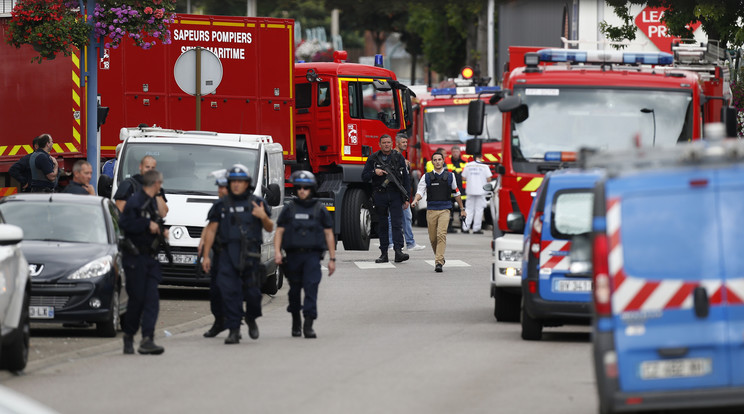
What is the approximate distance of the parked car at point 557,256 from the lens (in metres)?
15.2

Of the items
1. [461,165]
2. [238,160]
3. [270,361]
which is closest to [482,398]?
[270,361]

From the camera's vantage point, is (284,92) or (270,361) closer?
(270,361)

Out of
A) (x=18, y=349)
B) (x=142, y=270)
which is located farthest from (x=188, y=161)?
(x=18, y=349)

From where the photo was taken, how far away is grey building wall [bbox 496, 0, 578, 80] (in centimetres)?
6038

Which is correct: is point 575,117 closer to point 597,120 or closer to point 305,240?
point 597,120

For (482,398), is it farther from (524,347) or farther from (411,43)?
(411,43)

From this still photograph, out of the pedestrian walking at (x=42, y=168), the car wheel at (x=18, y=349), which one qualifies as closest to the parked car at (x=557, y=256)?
the car wheel at (x=18, y=349)

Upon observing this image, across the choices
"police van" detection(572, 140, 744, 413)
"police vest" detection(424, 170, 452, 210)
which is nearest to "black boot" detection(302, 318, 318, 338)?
"police van" detection(572, 140, 744, 413)

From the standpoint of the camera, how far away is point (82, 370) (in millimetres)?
13508

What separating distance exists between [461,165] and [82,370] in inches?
885

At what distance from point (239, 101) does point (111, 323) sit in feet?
36.1

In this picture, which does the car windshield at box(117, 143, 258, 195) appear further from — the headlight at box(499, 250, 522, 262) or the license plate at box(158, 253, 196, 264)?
the headlight at box(499, 250, 522, 262)

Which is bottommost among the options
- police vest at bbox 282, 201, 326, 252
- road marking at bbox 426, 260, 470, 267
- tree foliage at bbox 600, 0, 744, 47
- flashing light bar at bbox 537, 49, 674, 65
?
road marking at bbox 426, 260, 470, 267

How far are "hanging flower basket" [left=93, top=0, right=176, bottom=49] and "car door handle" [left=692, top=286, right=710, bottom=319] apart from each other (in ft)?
45.3
